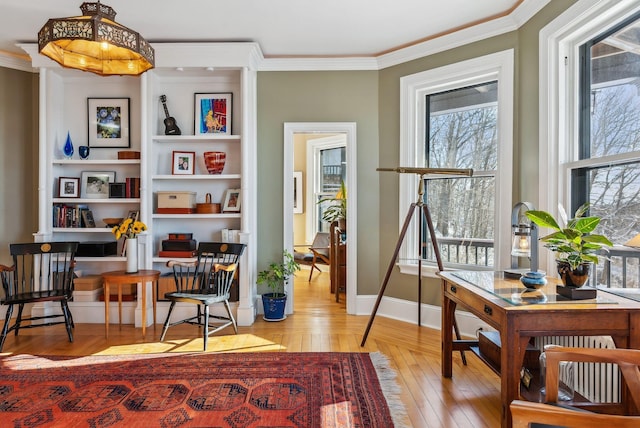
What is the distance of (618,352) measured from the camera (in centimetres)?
136

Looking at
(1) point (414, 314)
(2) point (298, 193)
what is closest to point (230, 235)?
(1) point (414, 314)

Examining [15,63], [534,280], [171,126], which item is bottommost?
[534,280]

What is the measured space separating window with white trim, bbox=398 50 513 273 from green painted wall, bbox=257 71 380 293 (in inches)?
14.7

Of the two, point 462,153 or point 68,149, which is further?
point 68,149

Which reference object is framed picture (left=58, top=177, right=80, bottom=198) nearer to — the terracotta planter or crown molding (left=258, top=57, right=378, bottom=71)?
crown molding (left=258, top=57, right=378, bottom=71)

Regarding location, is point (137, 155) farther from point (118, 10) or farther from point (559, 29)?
point (559, 29)

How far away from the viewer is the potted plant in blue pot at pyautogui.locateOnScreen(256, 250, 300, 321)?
4.14 m

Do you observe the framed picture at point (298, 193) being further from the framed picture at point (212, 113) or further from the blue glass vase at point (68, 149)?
the blue glass vase at point (68, 149)

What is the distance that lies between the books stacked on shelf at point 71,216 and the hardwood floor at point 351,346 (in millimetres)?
→ 1026

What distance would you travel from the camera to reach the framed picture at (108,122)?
4352 mm

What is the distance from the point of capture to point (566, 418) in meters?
1.16

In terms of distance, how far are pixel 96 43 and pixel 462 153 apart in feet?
10.5

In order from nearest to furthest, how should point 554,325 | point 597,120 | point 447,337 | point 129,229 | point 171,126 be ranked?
point 554,325 < point 597,120 < point 447,337 < point 129,229 < point 171,126

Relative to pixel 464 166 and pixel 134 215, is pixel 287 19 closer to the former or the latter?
pixel 464 166
